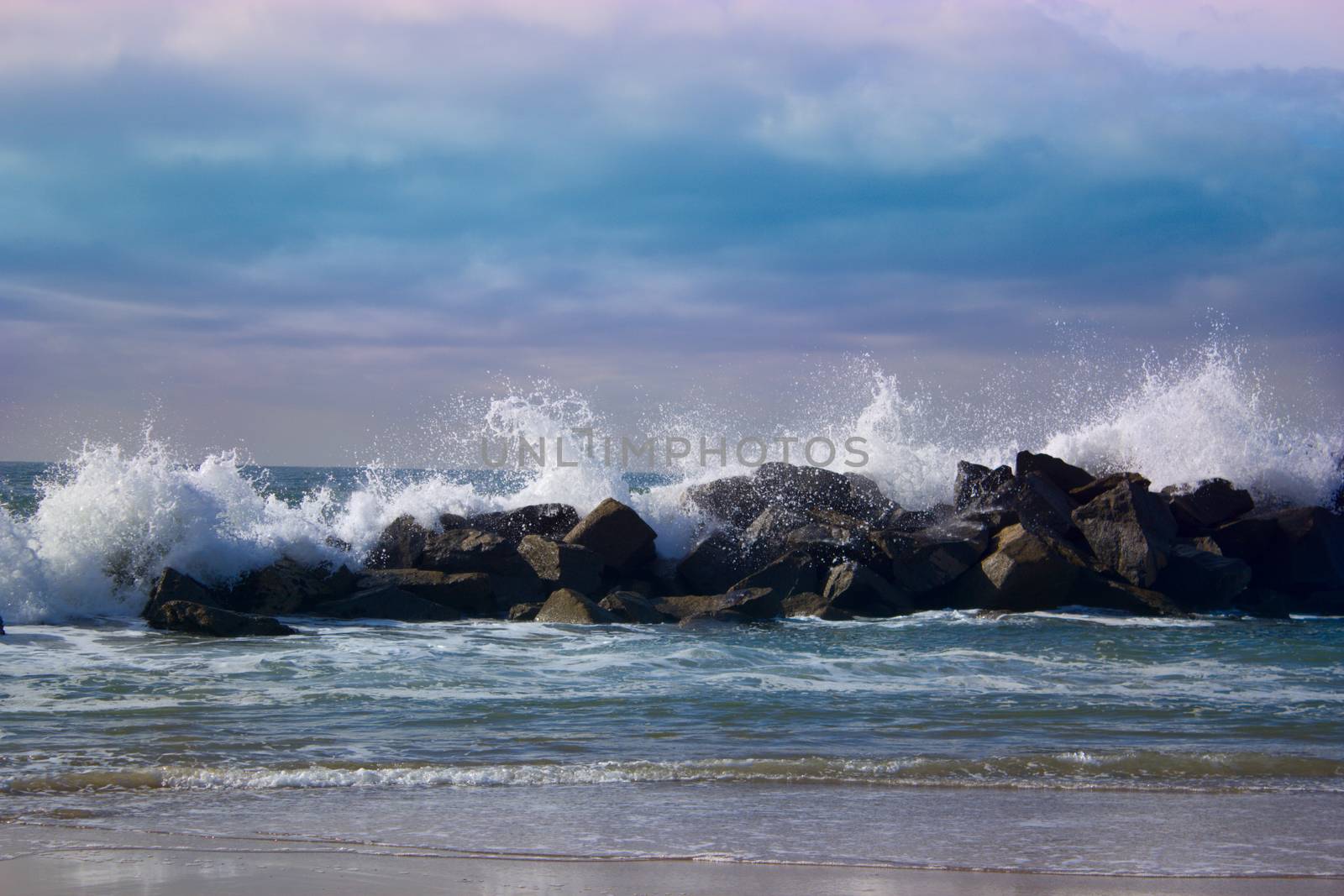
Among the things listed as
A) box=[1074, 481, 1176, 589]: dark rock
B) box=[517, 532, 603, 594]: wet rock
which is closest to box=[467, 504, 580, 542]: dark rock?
box=[517, 532, 603, 594]: wet rock

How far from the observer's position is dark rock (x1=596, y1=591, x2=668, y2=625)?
12.3m

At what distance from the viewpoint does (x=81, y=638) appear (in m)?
10.8

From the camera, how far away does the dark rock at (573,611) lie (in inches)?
→ 476

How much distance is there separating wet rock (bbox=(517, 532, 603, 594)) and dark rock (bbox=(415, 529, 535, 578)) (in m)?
0.15

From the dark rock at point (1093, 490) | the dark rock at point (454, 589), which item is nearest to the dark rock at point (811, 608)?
the dark rock at point (454, 589)

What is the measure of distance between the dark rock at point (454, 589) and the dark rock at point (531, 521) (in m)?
2.16

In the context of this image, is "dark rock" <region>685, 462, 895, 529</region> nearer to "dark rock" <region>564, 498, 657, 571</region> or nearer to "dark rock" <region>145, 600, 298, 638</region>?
"dark rock" <region>564, 498, 657, 571</region>

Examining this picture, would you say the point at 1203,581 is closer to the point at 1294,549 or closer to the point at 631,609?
the point at 1294,549

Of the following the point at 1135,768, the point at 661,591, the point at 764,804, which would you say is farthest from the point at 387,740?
the point at 661,591

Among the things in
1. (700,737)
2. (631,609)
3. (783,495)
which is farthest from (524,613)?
(700,737)

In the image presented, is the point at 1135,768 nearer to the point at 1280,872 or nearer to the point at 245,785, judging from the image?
the point at 1280,872

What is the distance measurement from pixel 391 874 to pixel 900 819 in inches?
84.3

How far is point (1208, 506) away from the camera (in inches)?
623

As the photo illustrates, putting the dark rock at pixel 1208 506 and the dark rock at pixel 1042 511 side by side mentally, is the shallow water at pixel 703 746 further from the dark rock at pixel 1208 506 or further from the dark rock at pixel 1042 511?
the dark rock at pixel 1208 506
